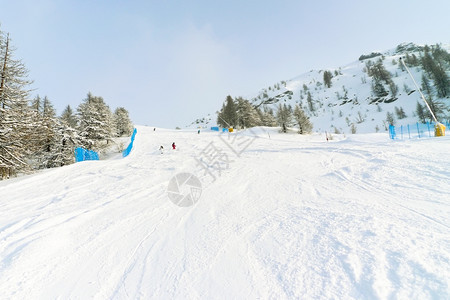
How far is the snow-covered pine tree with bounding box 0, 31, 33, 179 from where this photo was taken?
1240cm

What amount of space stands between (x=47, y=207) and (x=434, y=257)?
9225mm

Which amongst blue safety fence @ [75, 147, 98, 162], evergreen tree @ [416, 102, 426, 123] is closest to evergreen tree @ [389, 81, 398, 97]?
evergreen tree @ [416, 102, 426, 123]

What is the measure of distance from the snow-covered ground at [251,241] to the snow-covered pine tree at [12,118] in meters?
9.15

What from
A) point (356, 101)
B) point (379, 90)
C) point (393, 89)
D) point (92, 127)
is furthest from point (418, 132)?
point (356, 101)

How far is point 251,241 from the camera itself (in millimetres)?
3328

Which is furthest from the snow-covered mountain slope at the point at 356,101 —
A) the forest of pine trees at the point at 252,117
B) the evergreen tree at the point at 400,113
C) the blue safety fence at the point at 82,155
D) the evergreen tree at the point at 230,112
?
the blue safety fence at the point at 82,155

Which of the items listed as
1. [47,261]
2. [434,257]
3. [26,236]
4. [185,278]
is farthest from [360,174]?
[26,236]

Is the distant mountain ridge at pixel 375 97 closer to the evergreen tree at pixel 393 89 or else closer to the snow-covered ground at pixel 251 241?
the evergreen tree at pixel 393 89

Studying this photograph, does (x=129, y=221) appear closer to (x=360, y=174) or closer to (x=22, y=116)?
(x=360, y=174)

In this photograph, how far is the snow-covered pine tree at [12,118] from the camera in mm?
12398

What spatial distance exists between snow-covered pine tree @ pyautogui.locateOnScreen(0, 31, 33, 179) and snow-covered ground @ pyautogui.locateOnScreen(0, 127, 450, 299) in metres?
9.15

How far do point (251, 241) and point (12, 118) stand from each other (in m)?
18.5

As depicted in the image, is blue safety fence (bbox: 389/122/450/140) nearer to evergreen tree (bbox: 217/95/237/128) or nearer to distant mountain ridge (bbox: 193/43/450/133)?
distant mountain ridge (bbox: 193/43/450/133)

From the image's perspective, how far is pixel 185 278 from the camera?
2660 mm
